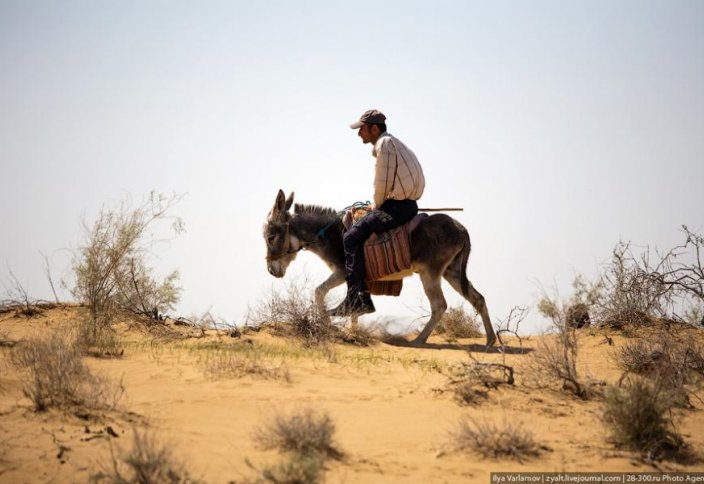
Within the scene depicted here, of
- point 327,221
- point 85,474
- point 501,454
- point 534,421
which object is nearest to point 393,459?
point 501,454

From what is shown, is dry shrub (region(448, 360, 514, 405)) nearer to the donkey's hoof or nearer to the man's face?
the donkey's hoof

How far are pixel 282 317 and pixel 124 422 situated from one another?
5121mm

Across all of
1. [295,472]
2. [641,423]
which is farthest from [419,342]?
[295,472]

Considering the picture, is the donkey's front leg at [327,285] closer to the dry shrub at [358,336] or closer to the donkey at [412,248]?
the donkey at [412,248]

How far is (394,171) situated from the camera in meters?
10.3

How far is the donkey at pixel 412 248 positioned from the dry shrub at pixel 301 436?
17.1 ft

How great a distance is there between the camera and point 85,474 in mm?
4625

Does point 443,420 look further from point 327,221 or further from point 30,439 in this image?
point 327,221

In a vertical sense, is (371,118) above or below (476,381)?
above

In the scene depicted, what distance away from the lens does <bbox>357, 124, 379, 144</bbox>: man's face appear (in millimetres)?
10734

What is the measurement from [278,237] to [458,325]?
3907mm

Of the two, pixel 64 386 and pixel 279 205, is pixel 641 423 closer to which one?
pixel 64 386

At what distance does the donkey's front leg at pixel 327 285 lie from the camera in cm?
1058

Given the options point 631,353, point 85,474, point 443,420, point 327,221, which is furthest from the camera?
point 327,221
